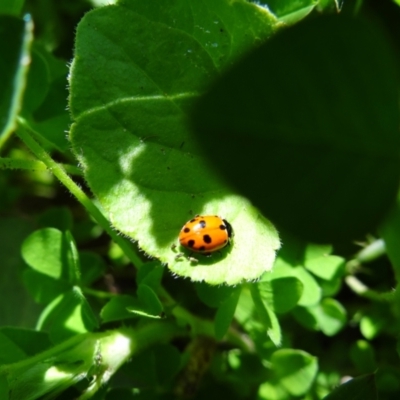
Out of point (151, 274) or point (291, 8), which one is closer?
point (151, 274)

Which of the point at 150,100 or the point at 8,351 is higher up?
the point at 150,100

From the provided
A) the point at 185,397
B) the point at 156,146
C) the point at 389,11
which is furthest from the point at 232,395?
the point at 389,11

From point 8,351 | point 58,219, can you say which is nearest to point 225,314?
point 8,351

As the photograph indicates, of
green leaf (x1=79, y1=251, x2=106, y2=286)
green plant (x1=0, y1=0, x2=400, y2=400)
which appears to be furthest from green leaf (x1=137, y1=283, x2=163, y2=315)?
green leaf (x1=79, y1=251, x2=106, y2=286)

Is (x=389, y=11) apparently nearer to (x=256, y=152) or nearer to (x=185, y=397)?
(x=256, y=152)

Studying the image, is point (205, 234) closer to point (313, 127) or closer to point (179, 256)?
point (179, 256)

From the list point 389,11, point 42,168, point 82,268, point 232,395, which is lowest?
point 232,395

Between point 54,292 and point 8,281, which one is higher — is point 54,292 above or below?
above

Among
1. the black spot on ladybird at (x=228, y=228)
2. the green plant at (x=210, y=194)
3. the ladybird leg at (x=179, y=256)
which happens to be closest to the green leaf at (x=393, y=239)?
the green plant at (x=210, y=194)
